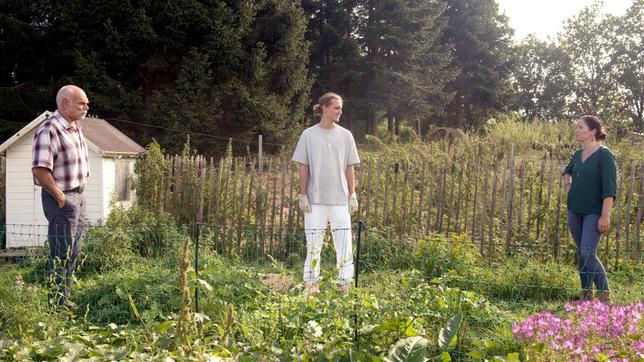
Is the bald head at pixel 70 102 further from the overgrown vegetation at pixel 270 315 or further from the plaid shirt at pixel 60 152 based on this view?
the overgrown vegetation at pixel 270 315

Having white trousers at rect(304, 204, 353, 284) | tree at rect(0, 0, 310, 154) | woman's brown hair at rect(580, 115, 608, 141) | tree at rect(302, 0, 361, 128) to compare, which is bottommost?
white trousers at rect(304, 204, 353, 284)

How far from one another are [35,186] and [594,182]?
→ 7.34 metres

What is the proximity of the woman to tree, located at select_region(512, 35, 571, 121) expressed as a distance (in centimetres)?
3460

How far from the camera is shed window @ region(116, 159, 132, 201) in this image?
8.05m

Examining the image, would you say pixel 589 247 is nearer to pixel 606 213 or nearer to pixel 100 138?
pixel 606 213

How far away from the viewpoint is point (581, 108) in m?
33.4

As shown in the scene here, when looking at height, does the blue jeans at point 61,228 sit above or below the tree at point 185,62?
below

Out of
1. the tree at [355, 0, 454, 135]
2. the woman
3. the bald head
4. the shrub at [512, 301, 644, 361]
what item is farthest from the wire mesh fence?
the tree at [355, 0, 454, 135]

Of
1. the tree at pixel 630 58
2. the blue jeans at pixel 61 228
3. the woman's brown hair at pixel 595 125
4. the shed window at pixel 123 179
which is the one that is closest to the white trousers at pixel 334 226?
the blue jeans at pixel 61 228

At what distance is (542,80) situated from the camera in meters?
39.3

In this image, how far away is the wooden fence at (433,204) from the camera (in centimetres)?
669

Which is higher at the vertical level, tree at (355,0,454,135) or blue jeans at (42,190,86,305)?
tree at (355,0,454,135)

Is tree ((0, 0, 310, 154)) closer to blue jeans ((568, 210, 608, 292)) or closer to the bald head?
the bald head

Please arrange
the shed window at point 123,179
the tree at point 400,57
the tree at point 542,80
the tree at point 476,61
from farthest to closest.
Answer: the tree at point 542,80
the tree at point 476,61
the tree at point 400,57
the shed window at point 123,179
